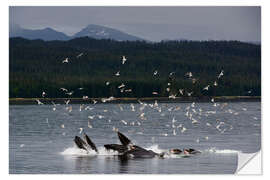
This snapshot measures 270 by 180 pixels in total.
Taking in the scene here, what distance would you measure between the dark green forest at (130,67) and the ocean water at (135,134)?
1.68 feet

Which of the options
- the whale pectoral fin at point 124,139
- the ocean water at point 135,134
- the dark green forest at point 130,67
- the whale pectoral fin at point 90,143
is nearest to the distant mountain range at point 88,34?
the dark green forest at point 130,67

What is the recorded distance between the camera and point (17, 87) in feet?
90.8

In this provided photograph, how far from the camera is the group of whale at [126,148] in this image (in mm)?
28156

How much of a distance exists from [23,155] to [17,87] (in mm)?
1938

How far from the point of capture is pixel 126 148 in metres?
28.5

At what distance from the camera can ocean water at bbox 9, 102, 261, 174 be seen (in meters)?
26.8


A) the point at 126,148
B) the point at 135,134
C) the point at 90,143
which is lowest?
the point at 126,148

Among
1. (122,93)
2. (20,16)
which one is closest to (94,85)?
(122,93)

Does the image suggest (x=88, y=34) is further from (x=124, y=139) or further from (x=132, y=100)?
(x=124, y=139)

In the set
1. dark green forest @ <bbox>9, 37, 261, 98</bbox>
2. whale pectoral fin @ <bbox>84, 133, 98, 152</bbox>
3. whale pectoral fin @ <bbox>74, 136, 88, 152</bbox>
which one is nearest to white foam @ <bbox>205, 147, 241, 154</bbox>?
dark green forest @ <bbox>9, 37, 261, 98</bbox>

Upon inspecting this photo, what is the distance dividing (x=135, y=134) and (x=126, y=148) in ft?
1.93

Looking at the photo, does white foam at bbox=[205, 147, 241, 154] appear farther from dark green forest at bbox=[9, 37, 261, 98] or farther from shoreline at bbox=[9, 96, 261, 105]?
dark green forest at bbox=[9, 37, 261, 98]

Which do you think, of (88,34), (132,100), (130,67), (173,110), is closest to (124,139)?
(132,100)

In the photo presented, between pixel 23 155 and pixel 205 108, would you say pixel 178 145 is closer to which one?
pixel 205 108
